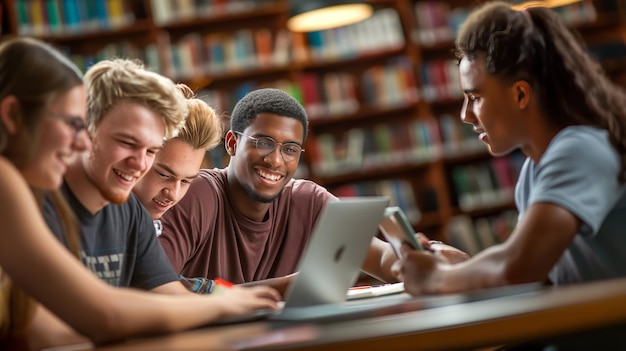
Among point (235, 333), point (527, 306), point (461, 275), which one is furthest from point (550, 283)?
point (235, 333)

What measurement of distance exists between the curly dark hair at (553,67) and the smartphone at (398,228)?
356 mm

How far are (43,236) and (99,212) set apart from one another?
20.2 inches

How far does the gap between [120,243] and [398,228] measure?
0.58 meters

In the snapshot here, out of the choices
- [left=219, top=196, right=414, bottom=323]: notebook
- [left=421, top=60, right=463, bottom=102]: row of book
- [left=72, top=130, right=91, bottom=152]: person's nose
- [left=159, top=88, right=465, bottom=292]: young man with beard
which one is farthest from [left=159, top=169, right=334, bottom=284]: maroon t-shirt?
[left=421, top=60, right=463, bottom=102]: row of book

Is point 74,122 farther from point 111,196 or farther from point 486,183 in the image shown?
point 486,183

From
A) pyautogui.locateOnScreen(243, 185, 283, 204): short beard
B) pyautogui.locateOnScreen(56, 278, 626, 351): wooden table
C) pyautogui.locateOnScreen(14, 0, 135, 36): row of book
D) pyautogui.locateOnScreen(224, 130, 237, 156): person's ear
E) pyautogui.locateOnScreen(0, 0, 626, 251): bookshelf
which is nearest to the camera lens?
pyautogui.locateOnScreen(56, 278, 626, 351): wooden table

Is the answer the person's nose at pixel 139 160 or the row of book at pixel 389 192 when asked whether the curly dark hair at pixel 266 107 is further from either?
the row of book at pixel 389 192

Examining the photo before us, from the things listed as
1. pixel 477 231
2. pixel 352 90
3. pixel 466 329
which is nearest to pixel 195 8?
pixel 352 90

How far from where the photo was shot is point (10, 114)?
1.27 meters

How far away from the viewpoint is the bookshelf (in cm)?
529

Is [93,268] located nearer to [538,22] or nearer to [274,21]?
[538,22]

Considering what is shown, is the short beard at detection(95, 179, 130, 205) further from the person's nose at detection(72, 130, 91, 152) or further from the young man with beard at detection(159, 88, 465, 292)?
the young man with beard at detection(159, 88, 465, 292)

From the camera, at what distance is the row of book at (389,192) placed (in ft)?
18.2

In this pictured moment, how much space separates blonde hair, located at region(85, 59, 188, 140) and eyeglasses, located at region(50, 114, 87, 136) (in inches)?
13.0
